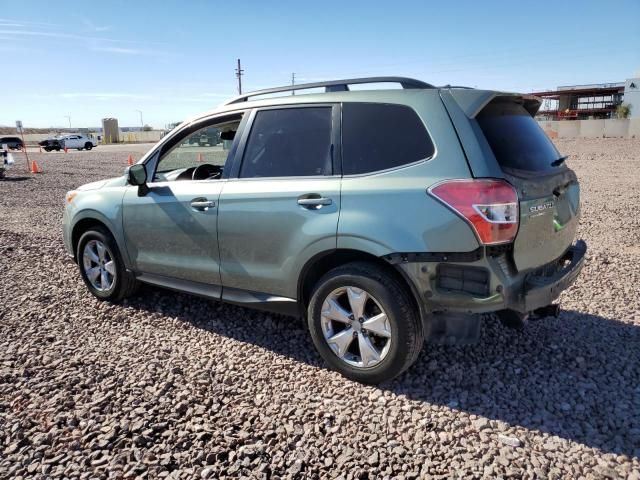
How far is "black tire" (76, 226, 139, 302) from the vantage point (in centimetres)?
467

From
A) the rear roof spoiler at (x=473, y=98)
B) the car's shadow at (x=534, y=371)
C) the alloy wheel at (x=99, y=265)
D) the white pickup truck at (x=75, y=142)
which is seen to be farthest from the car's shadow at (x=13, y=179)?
the white pickup truck at (x=75, y=142)

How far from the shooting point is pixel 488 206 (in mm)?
2744

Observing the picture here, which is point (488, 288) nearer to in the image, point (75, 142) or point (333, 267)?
point (333, 267)

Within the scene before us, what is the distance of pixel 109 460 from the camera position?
2.61 meters

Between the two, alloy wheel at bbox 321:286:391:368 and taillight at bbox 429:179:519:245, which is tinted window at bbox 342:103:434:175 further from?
alloy wheel at bbox 321:286:391:368

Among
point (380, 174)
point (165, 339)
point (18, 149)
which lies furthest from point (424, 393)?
point (18, 149)

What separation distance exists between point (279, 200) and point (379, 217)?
2.59 feet

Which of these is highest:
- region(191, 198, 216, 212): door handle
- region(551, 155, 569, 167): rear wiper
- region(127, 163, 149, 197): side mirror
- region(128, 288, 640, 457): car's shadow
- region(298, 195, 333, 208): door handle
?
region(551, 155, 569, 167): rear wiper

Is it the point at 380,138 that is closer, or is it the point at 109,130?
the point at 380,138

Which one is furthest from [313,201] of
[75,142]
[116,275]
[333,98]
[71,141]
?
[75,142]

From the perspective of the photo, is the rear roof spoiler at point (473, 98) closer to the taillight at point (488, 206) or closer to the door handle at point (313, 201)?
the taillight at point (488, 206)

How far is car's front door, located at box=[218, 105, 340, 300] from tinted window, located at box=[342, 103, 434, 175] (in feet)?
0.35

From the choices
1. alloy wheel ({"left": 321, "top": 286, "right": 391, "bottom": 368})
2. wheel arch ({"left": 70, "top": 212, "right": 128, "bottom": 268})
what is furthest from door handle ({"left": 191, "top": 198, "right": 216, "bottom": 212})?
alloy wheel ({"left": 321, "top": 286, "right": 391, "bottom": 368})

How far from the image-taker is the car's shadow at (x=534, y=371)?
9.57 feet
